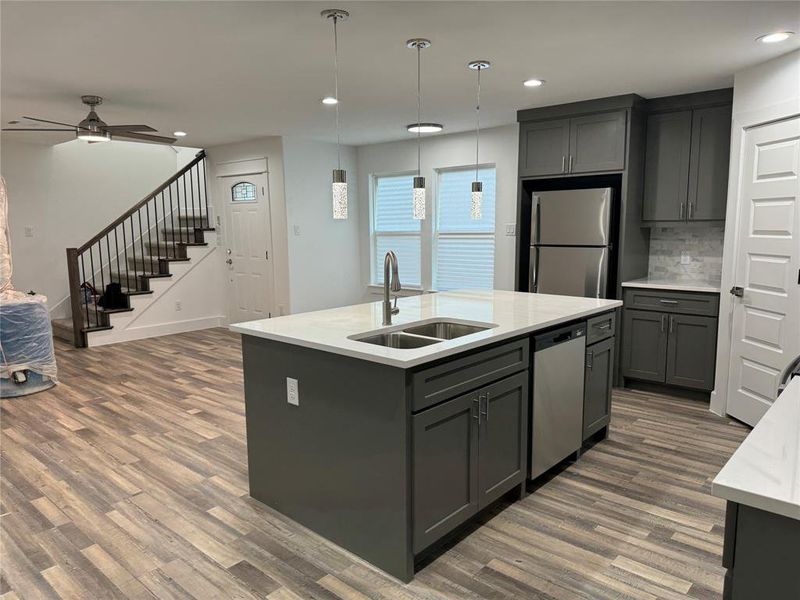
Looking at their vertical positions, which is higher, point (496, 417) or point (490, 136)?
point (490, 136)

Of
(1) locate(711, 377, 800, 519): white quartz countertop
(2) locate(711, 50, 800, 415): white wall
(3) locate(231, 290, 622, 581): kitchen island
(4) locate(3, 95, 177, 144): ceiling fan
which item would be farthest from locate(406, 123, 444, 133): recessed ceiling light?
(1) locate(711, 377, 800, 519): white quartz countertop

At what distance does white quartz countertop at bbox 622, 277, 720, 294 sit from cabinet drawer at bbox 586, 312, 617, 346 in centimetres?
119

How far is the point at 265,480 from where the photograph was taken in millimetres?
2697

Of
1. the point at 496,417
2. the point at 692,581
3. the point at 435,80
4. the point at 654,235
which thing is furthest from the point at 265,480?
the point at 654,235

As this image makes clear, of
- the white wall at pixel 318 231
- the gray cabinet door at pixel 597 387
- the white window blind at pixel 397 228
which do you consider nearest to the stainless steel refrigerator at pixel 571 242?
the gray cabinet door at pixel 597 387

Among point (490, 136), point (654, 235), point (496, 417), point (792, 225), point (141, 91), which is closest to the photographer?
point (496, 417)

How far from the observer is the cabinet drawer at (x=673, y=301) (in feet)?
13.7

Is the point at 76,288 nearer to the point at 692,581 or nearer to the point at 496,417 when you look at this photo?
the point at 496,417

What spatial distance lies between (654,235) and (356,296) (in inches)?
155

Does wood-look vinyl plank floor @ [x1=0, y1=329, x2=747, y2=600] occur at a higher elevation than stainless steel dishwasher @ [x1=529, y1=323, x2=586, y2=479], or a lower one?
lower

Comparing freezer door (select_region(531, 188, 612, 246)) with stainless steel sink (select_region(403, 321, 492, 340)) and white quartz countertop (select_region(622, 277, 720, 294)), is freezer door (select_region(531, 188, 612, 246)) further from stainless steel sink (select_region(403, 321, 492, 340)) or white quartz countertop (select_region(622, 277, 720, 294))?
stainless steel sink (select_region(403, 321, 492, 340))

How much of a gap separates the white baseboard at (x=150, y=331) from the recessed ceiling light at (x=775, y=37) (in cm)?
667

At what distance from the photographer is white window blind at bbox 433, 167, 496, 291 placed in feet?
20.2

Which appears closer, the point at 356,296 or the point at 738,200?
the point at 738,200
